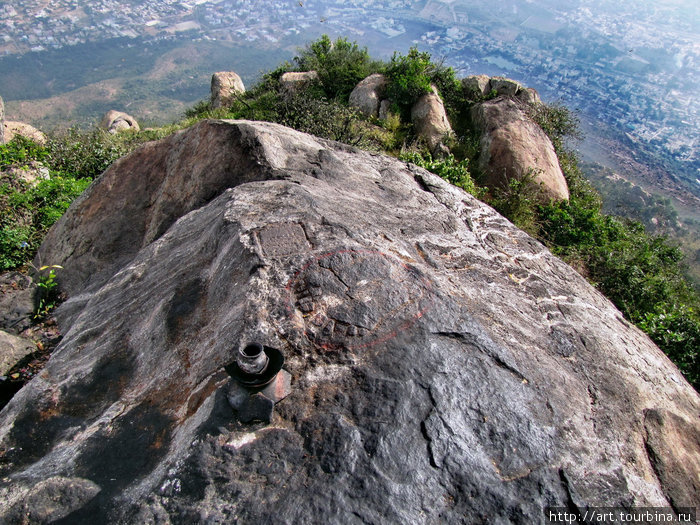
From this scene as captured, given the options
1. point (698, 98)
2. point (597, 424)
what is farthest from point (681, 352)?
point (698, 98)

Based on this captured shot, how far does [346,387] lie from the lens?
2.41 metres

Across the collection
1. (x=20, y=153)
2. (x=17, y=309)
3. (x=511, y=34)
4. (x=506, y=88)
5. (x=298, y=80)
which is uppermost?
(x=506, y=88)

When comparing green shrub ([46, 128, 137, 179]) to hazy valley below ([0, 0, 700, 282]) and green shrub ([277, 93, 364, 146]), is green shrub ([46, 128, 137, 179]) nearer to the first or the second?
green shrub ([277, 93, 364, 146])

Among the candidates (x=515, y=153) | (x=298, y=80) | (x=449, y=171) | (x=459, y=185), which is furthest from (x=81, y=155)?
(x=515, y=153)

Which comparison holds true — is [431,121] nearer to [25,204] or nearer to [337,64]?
[337,64]

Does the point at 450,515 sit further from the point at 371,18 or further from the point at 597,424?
the point at 371,18

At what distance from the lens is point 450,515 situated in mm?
1987

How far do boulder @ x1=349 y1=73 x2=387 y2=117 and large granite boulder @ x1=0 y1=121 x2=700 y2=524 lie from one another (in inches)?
360

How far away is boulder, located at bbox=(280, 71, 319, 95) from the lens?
46.3ft

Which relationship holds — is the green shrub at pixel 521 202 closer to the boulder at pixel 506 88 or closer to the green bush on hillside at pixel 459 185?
the green bush on hillside at pixel 459 185

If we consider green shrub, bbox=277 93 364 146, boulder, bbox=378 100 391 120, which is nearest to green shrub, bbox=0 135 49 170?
green shrub, bbox=277 93 364 146

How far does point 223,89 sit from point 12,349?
596 inches

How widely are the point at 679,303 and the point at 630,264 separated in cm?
120

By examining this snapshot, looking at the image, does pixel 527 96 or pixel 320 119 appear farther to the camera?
pixel 527 96
